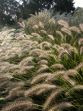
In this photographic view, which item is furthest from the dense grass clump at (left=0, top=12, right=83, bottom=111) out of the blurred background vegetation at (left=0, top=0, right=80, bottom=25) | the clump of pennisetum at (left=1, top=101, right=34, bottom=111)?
the blurred background vegetation at (left=0, top=0, right=80, bottom=25)

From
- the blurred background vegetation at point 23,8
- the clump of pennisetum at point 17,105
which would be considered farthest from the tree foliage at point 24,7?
the clump of pennisetum at point 17,105

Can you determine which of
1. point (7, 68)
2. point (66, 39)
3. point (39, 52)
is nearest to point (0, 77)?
point (7, 68)

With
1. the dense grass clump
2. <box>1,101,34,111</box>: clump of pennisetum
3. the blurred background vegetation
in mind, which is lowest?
<box>1,101,34,111</box>: clump of pennisetum

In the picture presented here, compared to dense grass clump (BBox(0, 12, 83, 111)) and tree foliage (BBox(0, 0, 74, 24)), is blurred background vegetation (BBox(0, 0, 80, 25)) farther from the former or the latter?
dense grass clump (BBox(0, 12, 83, 111))

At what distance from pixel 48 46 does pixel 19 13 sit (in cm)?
1562

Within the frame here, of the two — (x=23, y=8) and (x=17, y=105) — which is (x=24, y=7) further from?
(x=17, y=105)

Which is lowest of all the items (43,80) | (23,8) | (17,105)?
(17,105)

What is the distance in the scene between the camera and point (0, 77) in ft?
16.8

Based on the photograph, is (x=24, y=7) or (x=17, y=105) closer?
(x=17, y=105)

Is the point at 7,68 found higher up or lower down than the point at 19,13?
lower down

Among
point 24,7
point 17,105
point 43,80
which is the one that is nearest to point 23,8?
point 24,7

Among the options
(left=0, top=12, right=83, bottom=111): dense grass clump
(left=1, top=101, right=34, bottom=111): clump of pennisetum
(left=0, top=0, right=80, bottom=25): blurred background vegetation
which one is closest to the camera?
(left=1, top=101, right=34, bottom=111): clump of pennisetum

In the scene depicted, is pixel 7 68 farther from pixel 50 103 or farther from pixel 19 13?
pixel 19 13

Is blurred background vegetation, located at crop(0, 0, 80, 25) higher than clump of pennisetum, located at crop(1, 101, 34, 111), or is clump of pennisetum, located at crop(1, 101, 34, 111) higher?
blurred background vegetation, located at crop(0, 0, 80, 25)
